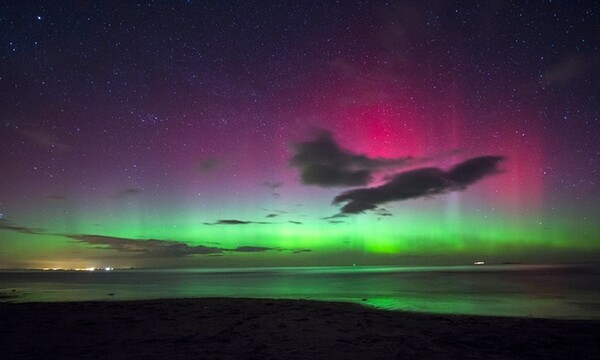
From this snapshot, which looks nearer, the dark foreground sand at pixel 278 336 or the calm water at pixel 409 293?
the dark foreground sand at pixel 278 336

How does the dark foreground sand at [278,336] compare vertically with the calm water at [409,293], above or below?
above

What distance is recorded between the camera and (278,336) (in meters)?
13.5

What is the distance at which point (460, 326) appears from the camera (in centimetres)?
1579

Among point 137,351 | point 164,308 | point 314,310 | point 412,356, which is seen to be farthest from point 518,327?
point 164,308

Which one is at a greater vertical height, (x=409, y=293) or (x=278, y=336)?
(x=278, y=336)

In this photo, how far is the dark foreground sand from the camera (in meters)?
11.2

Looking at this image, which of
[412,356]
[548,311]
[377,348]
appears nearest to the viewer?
[412,356]

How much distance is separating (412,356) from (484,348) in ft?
8.92

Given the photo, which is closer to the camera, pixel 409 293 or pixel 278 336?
pixel 278 336

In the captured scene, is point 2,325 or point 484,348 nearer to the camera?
point 484,348

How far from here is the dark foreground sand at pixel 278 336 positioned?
11.2 meters

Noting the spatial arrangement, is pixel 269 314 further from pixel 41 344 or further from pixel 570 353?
pixel 570 353

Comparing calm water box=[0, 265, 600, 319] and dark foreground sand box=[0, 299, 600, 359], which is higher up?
dark foreground sand box=[0, 299, 600, 359]

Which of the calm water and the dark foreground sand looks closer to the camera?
the dark foreground sand
